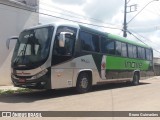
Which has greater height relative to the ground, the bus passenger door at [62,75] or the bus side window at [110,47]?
the bus side window at [110,47]

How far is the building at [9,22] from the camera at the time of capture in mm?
20141

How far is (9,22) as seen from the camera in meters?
20.6

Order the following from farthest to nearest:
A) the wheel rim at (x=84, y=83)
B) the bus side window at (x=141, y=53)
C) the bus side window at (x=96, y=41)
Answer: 1. the bus side window at (x=141, y=53)
2. the bus side window at (x=96, y=41)
3. the wheel rim at (x=84, y=83)

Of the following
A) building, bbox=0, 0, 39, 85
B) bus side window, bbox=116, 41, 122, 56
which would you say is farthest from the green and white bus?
building, bbox=0, 0, 39, 85

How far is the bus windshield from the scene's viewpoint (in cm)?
1332

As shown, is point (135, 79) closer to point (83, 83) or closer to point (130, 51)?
point (130, 51)

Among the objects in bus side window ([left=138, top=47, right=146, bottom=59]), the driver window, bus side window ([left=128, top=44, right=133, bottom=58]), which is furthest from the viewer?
bus side window ([left=138, top=47, right=146, bottom=59])

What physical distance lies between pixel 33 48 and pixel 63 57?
1316 millimetres

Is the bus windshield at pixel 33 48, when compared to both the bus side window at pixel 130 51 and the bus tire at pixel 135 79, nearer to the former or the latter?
the bus side window at pixel 130 51

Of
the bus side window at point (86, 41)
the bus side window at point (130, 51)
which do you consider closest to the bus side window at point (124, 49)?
the bus side window at point (130, 51)

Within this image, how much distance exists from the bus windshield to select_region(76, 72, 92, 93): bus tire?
2.67m

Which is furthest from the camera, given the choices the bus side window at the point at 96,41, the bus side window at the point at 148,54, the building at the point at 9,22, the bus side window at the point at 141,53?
the bus side window at the point at 148,54

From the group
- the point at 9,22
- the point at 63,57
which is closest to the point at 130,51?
the point at 9,22

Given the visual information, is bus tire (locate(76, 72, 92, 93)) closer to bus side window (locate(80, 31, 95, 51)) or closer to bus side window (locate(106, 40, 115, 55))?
bus side window (locate(80, 31, 95, 51))
